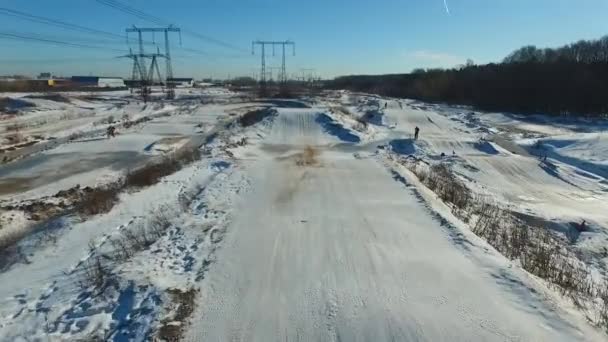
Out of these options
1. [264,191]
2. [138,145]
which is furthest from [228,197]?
[138,145]

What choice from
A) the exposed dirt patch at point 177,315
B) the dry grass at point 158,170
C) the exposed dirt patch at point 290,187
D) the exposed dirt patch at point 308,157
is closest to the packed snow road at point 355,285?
the exposed dirt patch at point 177,315

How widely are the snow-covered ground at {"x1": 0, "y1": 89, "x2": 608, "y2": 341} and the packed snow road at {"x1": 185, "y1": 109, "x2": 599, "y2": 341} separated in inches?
1.2

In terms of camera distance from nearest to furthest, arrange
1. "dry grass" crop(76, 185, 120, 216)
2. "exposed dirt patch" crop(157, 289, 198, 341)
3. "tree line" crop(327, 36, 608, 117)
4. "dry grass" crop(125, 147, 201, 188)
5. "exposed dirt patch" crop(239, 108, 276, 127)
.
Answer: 1. "exposed dirt patch" crop(157, 289, 198, 341)
2. "dry grass" crop(76, 185, 120, 216)
3. "dry grass" crop(125, 147, 201, 188)
4. "exposed dirt patch" crop(239, 108, 276, 127)
5. "tree line" crop(327, 36, 608, 117)

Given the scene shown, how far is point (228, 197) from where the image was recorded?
1463 centimetres

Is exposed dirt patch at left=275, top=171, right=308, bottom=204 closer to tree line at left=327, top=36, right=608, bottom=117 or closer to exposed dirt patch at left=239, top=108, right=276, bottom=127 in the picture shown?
exposed dirt patch at left=239, top=108, right=276, bottom=127

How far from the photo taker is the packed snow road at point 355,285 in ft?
21.5

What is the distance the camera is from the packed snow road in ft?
21.5

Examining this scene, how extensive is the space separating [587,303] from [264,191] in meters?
10.1

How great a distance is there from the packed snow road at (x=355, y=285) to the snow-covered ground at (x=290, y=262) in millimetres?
30

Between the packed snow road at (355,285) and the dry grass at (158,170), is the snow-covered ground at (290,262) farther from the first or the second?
the dry grass at (158,170)

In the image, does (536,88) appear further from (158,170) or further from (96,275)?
(96,275)

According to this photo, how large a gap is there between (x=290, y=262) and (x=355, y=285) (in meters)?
1.64

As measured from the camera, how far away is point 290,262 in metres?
9.13

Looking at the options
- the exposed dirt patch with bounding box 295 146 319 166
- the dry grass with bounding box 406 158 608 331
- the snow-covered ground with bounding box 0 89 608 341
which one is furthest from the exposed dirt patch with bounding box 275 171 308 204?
the dry grass with bounding box 406 158 608 331
